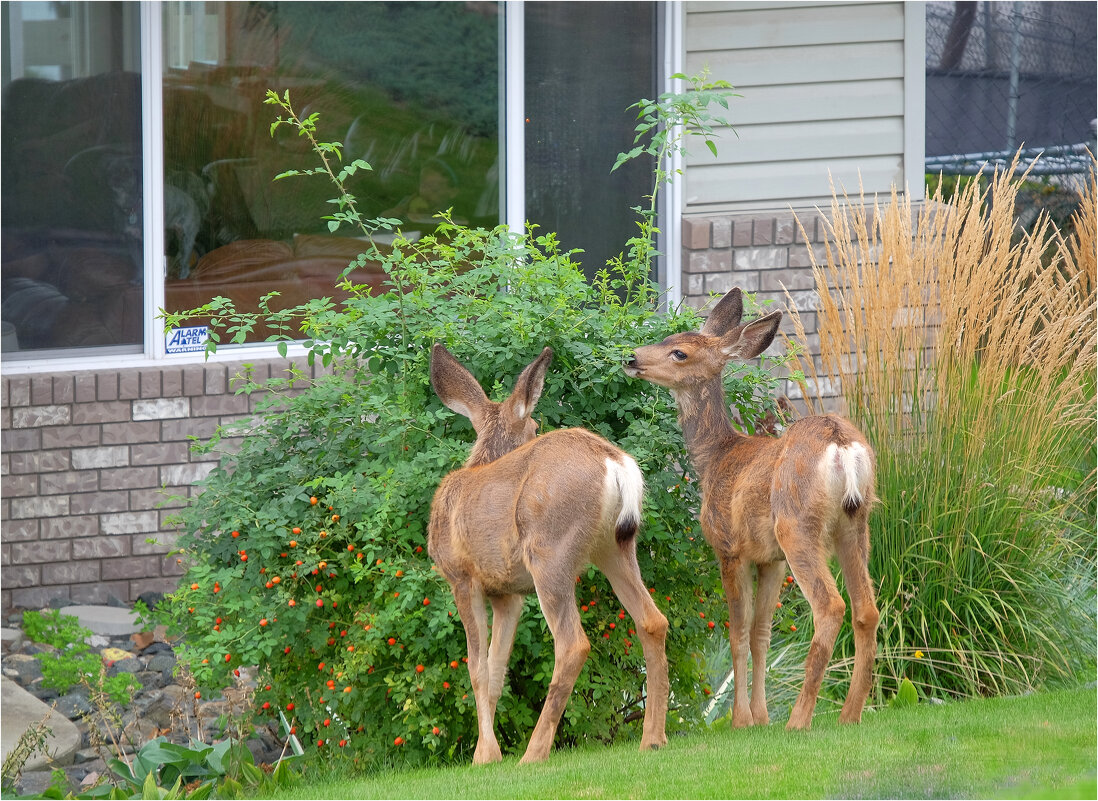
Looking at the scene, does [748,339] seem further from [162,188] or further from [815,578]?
[162,188]

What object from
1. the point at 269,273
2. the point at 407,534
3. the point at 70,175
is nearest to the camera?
the point at 407,534

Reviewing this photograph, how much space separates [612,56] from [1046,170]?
4.83 metres

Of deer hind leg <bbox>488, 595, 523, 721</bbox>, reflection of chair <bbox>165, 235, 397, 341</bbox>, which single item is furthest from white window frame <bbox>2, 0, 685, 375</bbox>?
deer hind leg <bbox>488, 595, 523, 721</bbox>

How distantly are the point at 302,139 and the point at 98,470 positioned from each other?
8.63ft

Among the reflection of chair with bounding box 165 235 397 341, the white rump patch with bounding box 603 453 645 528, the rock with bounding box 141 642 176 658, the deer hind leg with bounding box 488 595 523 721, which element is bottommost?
the rock with bounding box 141 642 176 658

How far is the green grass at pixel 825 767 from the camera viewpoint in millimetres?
3861

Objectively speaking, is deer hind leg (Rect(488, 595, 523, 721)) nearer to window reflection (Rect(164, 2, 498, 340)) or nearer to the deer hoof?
the deer hoof

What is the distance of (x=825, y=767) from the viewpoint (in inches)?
160

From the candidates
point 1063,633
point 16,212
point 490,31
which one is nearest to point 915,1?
point 490,31

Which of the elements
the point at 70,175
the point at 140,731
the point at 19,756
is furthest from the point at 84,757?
the point at 70,175

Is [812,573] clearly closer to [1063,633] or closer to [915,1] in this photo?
[1063,633]

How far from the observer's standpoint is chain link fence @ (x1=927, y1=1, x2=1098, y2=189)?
11180 millimetres

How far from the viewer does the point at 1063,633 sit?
6297 millimetres

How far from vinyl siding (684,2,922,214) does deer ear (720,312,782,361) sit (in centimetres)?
409
